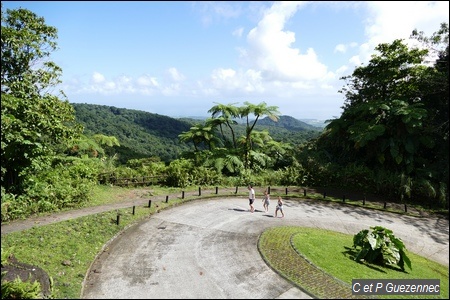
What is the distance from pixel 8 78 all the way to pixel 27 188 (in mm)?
5247

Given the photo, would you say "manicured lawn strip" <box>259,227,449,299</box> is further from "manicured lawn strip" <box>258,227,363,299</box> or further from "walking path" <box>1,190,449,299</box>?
"walking path" <box>1,190,449,299</box>

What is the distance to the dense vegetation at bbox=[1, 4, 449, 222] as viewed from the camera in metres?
13.0

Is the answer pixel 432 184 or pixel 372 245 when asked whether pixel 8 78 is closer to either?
pixel 372 245

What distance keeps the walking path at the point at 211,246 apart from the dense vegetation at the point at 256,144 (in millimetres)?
2703

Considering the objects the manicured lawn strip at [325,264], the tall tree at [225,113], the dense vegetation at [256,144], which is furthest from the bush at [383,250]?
the tall tree at [225,113]

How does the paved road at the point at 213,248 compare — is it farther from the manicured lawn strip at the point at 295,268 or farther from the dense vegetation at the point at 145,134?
the dense vegetation at the point at 145,134

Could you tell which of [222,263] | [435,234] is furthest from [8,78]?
[435,234]

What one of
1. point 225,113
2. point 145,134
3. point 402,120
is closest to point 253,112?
point 225,113

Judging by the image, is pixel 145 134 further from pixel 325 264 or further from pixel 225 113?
pixel 325 264

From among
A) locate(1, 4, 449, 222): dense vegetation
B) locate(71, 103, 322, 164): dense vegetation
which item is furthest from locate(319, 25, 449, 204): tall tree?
locate(71, 103, 322, 164): dense vegetation

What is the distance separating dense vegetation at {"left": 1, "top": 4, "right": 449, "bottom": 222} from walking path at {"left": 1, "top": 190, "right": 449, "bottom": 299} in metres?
2.70

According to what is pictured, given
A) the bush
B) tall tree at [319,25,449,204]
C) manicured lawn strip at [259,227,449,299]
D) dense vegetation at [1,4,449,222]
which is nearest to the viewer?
manicured lawn strip at [259,227,449,299]

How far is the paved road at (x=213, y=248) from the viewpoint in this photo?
26.2 ft

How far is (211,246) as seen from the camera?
422 inches
